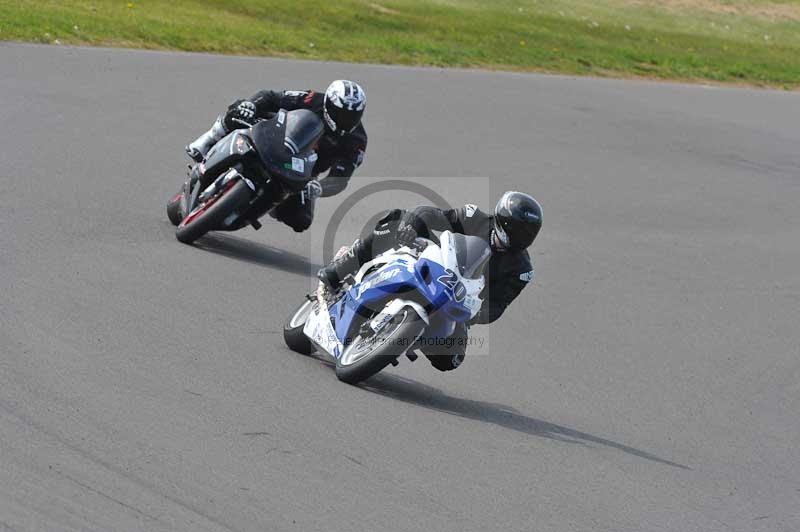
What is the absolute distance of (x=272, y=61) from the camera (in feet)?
62.6

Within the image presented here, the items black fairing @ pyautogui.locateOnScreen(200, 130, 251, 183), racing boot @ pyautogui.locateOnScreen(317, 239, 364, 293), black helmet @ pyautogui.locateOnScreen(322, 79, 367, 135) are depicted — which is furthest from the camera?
black helmet @ pyautogui.locateOnScreen(322, 79, 367, 135)

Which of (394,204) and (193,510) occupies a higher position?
(193,510)

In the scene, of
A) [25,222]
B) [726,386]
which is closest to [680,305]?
[726,386]

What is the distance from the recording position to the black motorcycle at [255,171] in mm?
10586

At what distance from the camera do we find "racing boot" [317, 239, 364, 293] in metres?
8.43

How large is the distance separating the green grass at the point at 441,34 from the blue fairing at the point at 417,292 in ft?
36.2

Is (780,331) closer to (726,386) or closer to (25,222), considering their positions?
(726,386)

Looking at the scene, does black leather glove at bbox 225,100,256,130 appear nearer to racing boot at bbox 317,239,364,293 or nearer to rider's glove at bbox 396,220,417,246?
racing boot at bbox 317,239,364,293

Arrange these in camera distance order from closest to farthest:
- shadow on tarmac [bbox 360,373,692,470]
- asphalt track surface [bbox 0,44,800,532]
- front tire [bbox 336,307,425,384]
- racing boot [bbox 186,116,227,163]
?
asphalt track surface [bbox 0,44,800,532] < front tire [bbox 336,307,425,384] < shadow on tarmac [bbox 360,373,692,470] < racing boot [bbox 186,116,227,163]

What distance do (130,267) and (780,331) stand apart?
225 inches

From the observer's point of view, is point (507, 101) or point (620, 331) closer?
point (620, 331)

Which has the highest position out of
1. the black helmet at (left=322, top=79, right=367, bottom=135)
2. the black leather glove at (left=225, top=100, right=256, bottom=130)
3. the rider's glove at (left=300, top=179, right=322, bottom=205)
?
the black helmet at (left=322, top=79, right=367, bottom=135)

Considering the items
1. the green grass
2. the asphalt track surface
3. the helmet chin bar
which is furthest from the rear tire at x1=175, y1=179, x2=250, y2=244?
the green grass

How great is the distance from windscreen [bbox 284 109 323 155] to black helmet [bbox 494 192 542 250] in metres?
2.96
